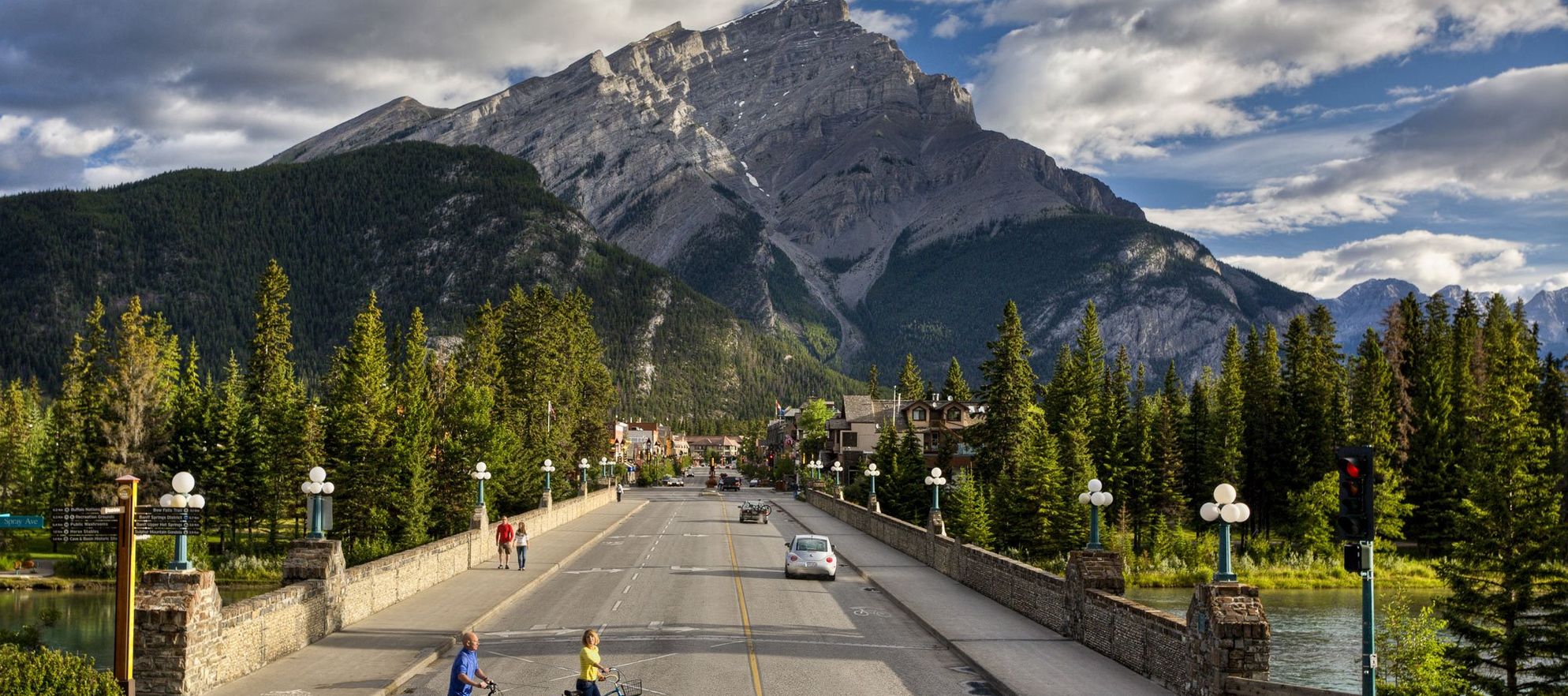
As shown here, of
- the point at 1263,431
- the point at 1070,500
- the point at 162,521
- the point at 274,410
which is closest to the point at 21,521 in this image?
the point at 162,521

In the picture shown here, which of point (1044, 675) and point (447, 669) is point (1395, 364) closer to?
point (1044, 675)

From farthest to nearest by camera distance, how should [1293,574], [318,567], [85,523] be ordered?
1. [1293,574]
2. [318,567]
3. [85,523]

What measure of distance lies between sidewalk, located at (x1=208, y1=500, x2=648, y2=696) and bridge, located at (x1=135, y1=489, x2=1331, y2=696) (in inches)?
3.2

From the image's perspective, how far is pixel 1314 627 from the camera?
53.3m

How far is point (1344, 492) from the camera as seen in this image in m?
15.0

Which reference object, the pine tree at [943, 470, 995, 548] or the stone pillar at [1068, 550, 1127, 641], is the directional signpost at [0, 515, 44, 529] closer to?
the stone pillar at [1068, 550, 1127, 641]

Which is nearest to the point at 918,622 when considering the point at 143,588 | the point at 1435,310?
the point at 143,588

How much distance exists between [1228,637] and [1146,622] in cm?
404

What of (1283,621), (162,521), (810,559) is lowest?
(1283,621)

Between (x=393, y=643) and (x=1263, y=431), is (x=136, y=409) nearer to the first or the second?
(x=393, y=643)

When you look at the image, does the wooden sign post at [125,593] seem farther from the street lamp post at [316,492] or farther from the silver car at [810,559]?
the silver car at [810,559]

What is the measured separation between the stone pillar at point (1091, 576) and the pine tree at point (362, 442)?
52461 millimetres

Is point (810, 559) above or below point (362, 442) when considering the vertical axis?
below

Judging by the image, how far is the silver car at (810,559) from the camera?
39.3m
